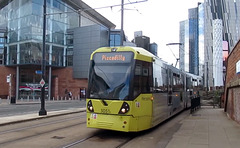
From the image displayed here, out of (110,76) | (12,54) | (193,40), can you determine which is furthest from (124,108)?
(193,40)

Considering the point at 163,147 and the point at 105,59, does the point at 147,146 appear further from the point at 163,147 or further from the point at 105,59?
the point at 105,59

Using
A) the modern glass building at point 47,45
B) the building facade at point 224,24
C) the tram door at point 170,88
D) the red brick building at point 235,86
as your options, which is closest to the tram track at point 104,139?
the tram door at point 170,88

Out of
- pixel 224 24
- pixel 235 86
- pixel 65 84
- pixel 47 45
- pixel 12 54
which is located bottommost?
pixel 235 86

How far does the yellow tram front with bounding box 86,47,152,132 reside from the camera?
873 centimetres

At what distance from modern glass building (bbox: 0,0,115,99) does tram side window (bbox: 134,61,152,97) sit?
33.4m

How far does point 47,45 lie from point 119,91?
1577 inches

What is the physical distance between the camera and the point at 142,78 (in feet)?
30.7

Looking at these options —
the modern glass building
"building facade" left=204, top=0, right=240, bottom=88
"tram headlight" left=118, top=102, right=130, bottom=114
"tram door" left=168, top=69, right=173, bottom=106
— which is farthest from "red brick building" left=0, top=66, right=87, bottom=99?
"tram headlight" left=118, top=102, right=130, bottom=114

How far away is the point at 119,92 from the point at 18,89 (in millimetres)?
42651

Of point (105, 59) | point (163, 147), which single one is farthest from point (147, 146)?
point (105, 59)

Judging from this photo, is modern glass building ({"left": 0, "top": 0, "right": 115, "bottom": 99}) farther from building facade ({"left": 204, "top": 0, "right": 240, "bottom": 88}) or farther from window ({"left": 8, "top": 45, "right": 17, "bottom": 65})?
building facade ({"left": 204, "top": 0, "right": 240, "bottom": 88})

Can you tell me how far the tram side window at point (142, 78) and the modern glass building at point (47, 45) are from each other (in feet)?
110

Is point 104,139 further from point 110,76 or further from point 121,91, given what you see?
point 110,76

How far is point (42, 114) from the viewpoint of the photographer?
16344mm
